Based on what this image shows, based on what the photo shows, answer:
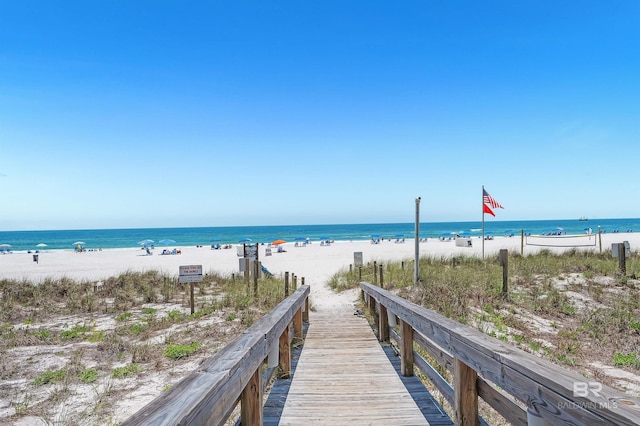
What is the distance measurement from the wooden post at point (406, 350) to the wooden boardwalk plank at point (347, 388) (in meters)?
0.16

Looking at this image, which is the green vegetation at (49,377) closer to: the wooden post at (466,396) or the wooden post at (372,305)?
the wooden post at (372,305)

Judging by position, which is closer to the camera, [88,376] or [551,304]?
[88,376]

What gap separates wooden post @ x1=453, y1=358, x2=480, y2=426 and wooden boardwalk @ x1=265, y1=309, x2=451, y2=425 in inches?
18.5

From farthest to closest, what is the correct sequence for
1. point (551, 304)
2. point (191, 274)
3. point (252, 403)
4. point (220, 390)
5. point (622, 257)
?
point (622, 257) < point (191, 274) < point (551, 304) < point (252, 403) < point (220, 390)

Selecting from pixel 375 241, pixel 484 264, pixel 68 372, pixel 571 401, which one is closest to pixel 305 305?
pixel 68 372

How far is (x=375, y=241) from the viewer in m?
47.0

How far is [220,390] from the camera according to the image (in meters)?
1.88

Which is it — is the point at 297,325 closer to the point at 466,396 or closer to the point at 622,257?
the point at 466,396

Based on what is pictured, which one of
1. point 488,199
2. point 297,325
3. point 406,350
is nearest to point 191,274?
point 297,325

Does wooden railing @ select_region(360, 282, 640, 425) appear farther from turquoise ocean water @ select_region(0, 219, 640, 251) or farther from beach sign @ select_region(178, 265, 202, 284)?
turquoise ocean water @ select_region(0, 219, 640, 251)

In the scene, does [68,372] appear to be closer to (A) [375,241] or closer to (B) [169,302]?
(B) [169,302]

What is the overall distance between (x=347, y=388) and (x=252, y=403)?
1.63 m

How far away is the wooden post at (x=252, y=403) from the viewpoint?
263 cm

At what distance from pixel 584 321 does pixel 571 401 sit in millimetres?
7699
